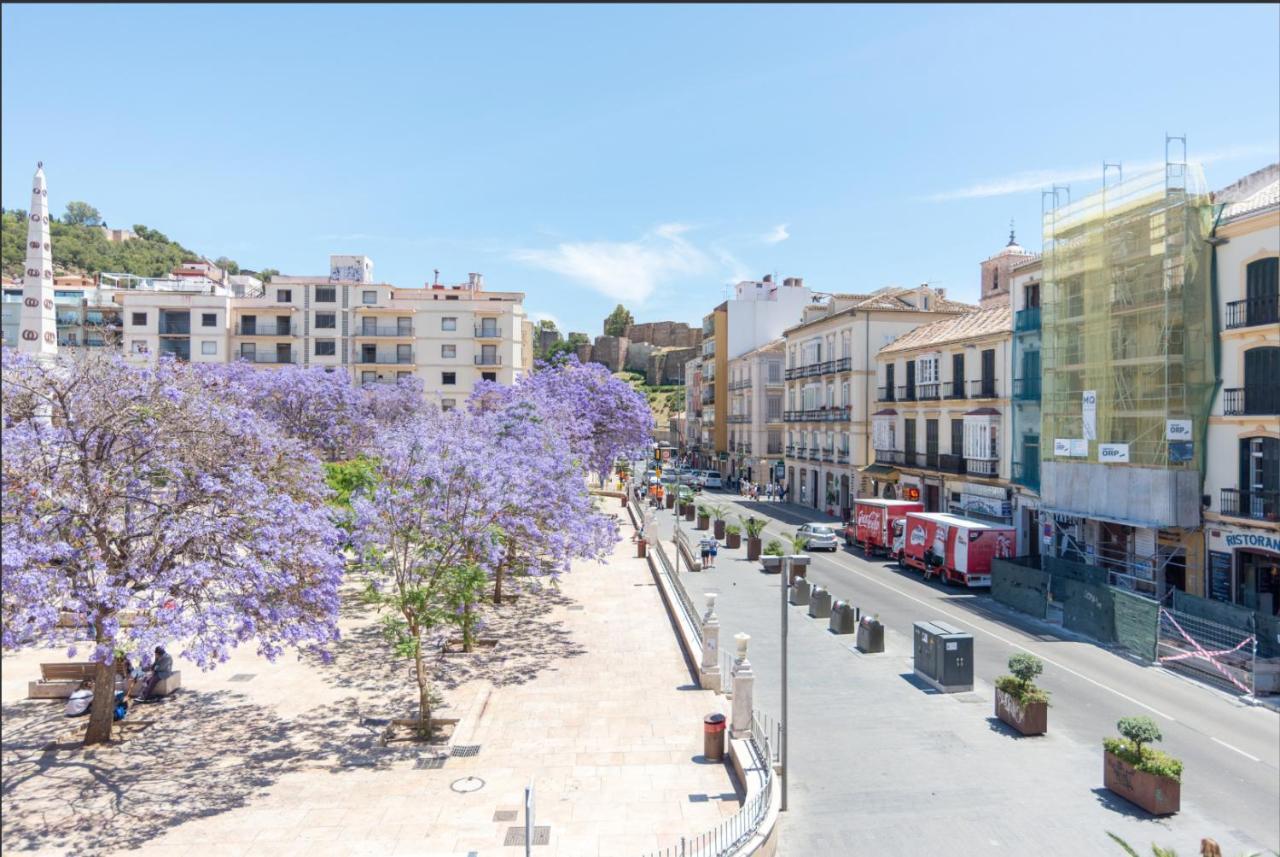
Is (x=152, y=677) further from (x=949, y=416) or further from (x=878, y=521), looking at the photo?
(x=949, y=416)

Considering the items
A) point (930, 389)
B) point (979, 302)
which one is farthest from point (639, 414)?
point (979, 302)

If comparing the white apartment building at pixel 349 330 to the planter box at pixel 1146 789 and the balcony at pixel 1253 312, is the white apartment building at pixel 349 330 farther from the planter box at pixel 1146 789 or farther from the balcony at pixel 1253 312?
the planter box at pixel 1146 789

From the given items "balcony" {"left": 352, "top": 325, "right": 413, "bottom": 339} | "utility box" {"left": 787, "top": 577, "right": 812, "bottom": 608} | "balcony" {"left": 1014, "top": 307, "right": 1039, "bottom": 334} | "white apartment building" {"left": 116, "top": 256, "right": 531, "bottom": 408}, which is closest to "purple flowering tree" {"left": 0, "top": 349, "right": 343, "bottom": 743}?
"utility box" {"left": 787, "top": 577, "right": 812, "bottom": 608}

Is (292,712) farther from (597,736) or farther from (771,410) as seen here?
(771,410)

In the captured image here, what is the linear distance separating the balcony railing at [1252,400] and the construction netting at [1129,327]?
681 millimetres

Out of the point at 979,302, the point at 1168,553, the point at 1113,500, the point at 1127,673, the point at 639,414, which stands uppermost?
the point at 979,302

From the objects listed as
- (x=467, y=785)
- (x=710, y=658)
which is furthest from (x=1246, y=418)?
(x=467, y=785)

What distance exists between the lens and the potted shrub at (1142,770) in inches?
468

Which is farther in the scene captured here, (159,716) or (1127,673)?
(1127,673)

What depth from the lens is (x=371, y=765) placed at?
1353 centimetres

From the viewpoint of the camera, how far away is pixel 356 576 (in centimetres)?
3047

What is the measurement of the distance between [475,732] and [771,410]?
173 ft

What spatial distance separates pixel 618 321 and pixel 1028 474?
401 feet

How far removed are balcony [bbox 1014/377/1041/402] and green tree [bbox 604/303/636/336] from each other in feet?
392
